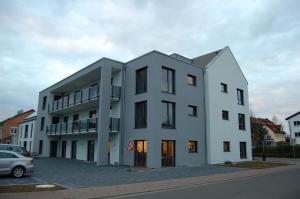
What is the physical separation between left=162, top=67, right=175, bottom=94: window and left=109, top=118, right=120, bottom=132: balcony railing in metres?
4.80

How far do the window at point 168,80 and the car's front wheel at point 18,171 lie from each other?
11587 millimetres

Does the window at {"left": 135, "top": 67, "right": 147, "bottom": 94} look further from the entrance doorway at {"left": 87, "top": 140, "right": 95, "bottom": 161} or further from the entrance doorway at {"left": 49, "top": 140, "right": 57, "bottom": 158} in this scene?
the entrance doorway at {"left": 49, "top": 140, "right": 57, "bottom": 158}

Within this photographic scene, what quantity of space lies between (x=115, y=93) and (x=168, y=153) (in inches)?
269

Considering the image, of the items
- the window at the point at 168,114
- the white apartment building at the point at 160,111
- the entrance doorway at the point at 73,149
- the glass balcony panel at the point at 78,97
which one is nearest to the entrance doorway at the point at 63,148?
the white apartment building at the point at 160,111

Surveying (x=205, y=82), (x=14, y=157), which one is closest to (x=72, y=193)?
(x=14, y=157)

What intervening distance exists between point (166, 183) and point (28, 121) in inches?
1403

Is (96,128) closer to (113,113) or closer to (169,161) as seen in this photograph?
(113,113)

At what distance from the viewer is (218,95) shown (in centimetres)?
2661

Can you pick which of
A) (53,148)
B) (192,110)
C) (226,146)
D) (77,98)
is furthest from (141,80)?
Answer: (53,148)

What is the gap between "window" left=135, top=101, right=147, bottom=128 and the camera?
21.0 metres

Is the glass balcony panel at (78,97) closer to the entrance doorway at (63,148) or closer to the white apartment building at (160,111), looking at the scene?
the white apartment building at (160,111)

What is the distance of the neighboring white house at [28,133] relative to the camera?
39406 mm

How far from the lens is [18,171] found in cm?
1388

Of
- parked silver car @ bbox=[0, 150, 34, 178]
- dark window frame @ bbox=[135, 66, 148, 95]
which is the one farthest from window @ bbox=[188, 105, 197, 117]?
parked silver car @ bbox=[0, 150, 34, 178]
